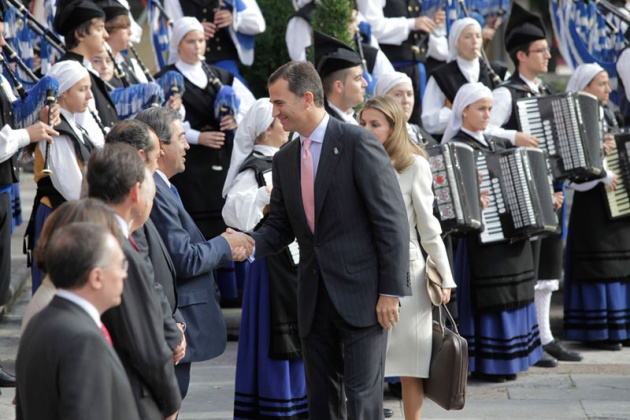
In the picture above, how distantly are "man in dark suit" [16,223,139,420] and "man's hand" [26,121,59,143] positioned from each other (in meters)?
2.90

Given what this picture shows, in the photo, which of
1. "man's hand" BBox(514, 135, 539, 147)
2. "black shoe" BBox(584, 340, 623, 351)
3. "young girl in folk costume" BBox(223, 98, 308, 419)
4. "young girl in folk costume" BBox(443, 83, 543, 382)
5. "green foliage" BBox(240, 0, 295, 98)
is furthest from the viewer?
"green foliage" BBox(240, 0, 295, 98)

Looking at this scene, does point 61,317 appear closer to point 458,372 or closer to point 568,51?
point 458,372

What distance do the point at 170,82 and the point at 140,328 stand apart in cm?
432

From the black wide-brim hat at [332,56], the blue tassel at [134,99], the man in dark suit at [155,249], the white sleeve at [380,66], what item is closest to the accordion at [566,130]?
the white sleeve at [380,66]

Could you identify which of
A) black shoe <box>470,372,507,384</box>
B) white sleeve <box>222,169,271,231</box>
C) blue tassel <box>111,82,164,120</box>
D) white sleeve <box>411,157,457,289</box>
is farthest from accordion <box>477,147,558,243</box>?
blue tassel <box>111,82,164,120</box>

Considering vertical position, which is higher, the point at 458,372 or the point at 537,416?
the point at 458,372

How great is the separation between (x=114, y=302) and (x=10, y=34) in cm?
492

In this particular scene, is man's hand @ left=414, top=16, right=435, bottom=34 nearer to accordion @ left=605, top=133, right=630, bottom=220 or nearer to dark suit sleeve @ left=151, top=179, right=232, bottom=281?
accordion @ left=605, top=133, right=630, bottom=220

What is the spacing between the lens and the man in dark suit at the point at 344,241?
4.54 m

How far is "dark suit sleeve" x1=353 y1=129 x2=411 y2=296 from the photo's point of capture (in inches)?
177

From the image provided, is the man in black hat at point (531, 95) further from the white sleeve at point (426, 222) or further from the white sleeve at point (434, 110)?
the white sleeve at point (426, 222)

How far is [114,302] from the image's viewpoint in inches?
115

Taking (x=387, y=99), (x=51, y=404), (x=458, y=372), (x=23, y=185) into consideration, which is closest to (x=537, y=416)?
(x=458, y=372)

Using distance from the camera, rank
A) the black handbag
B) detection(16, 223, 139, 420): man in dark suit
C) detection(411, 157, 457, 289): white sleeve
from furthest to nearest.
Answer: detection(411, 157, 457, 289): white sleeve
the black handbag
detection(16, 223, 139, 420): man in dark suit
